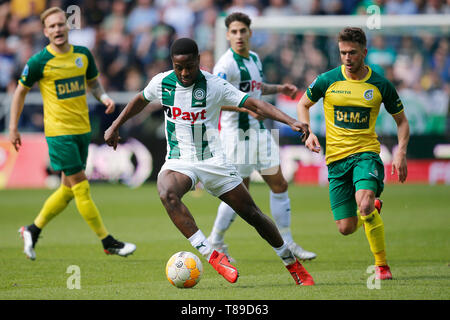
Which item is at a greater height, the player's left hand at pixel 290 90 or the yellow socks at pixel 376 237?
the player's left hand at pixel 290 90

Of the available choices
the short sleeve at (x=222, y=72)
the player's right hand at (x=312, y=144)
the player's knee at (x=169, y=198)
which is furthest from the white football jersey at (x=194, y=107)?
the short sleeve at (x=222, y=72)

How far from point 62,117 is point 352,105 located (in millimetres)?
3505

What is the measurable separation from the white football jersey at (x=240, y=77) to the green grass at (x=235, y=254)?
5.19 ft

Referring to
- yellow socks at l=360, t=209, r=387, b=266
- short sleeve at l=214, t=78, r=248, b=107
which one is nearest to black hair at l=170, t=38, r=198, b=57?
short sleeve at l=214, t=78, r=248, b=107

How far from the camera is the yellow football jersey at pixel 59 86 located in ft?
27.9

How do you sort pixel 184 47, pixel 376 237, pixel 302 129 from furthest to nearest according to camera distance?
pixel 376 237, pixel 184 47, pixel 302 129

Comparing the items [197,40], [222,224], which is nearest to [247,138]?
[222,224]

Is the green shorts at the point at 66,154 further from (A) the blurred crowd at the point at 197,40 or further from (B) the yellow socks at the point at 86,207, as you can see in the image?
(A) the blurred crowd at the point at 197,40

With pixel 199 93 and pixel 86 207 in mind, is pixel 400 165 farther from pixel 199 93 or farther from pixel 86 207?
pixel 86 207

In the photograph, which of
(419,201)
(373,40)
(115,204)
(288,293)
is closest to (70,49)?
(288,293)

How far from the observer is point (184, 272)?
20.4 ft

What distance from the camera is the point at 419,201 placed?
45.2ft

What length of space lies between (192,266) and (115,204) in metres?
8.19

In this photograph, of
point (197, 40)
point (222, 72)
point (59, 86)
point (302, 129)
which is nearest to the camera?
point (302, 129)
